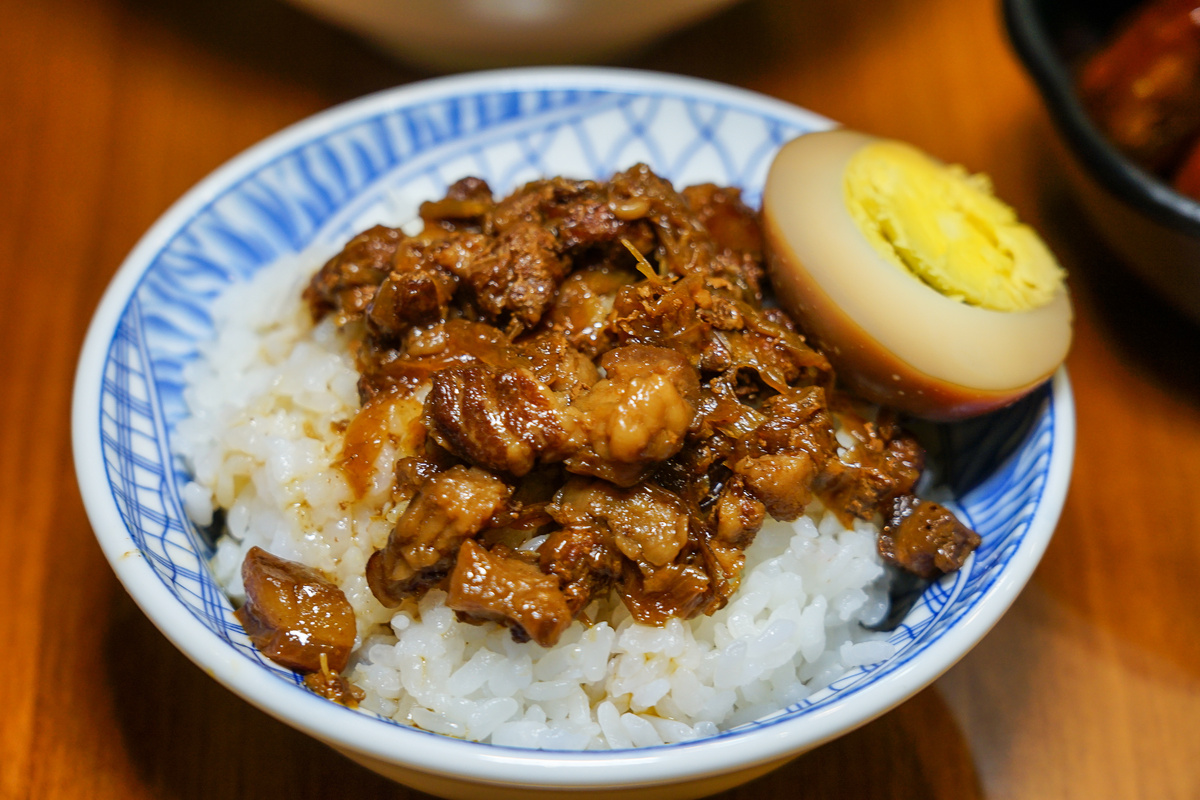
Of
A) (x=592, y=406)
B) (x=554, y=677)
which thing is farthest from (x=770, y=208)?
(x=554, y=677)

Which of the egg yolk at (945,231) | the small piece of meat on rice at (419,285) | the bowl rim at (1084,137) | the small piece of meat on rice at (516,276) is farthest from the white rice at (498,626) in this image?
the bowl rim at (1084,137)

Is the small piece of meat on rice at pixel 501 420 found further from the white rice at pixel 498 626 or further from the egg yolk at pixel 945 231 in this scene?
the egg yolk at pixel 945 231

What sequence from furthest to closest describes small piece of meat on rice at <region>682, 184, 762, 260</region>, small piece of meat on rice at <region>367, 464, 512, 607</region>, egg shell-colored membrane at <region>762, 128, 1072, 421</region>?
1. small piece of meat on rice at <region>682, 184, 762, 260</region>
2. egg shell-colored membrane at <region>762, 128, 1072, 421</region>
3. small piece of meat on rice at <region>367, 464, 512, 607</region>

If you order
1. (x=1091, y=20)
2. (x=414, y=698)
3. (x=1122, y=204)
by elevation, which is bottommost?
(x=414, y=698)

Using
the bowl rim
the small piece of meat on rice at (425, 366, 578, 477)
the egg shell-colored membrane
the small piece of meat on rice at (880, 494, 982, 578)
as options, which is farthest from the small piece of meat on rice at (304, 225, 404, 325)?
the bowl rim

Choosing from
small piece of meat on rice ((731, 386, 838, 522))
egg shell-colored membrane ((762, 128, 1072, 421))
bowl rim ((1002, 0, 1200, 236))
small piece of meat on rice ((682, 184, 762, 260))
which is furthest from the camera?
bowl rim ((1002, 0, 1200, 236))

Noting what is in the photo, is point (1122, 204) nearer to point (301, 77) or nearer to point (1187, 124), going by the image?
point (1187, 124)

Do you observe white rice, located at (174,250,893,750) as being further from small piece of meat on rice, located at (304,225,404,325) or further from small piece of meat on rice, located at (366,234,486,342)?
small piece of meat on rice, located at (366,234,486,342)

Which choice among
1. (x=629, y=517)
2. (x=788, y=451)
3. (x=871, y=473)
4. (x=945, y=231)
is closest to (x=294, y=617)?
(x=629, y=517)
